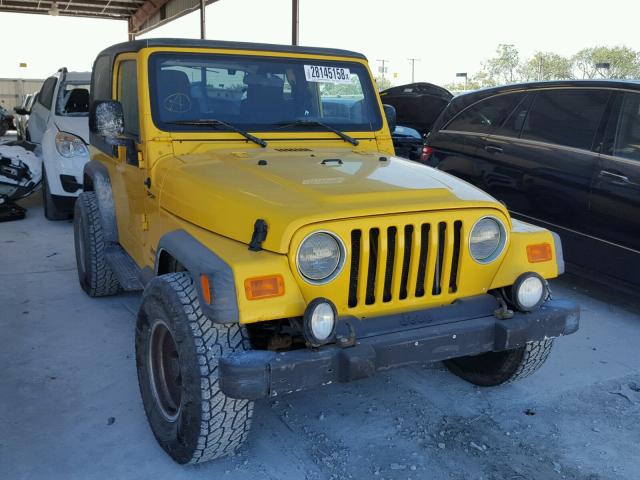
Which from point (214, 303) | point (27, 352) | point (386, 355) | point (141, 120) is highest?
point (141, 120)

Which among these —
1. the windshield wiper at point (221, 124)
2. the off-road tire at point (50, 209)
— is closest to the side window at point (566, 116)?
the windshield wiper at point (221, 124)

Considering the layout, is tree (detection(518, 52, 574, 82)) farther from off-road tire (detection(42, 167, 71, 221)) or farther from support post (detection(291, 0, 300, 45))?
off-road tire (detection(42, 167, 71, 221))

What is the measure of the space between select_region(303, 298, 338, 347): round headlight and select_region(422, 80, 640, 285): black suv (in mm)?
2835

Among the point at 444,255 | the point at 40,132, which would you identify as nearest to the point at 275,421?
the point at 444,255

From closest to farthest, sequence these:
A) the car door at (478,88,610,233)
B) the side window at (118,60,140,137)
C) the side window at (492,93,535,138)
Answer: the side window at (118,60,140,137)
the car door at (478,88,610,233)
the side window at (492,93,535,138)

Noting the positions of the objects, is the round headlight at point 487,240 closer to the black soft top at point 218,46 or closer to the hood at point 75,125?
the black soft top at point 218,46

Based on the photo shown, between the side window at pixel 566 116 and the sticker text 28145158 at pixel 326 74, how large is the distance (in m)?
1.92

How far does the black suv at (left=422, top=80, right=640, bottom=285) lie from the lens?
4.44 m

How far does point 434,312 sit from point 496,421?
0.83m

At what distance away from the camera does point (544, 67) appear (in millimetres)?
19391

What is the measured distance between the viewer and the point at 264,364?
2.29 meters

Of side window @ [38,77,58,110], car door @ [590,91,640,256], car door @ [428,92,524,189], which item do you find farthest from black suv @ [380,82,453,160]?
side window @ [38,77,58,110]

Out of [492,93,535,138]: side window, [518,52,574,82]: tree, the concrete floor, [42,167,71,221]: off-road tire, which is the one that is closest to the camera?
the concrete floor

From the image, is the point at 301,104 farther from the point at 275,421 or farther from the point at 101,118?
the point at 275,421
